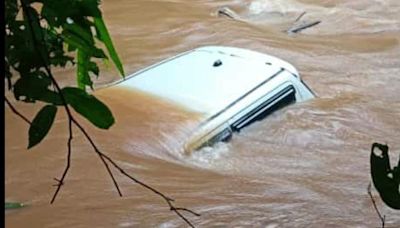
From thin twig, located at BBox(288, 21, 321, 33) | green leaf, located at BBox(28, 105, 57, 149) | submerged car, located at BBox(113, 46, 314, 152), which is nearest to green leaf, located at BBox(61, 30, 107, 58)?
green leaf, located at BBox(28, 105, 57, 149)

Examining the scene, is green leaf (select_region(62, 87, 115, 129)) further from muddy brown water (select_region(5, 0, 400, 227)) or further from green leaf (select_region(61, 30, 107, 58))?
muddy brown water (select_region(5, 0, 400, 227))

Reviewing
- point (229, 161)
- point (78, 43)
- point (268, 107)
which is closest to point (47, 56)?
point (78, 43)

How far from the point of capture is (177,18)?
29.1 ft

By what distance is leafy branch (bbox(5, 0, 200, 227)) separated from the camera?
48.2 inches

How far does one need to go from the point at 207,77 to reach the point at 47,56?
415 centimetres

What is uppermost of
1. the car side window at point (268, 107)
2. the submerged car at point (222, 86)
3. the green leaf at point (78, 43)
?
the green leaf at point (78, 43)

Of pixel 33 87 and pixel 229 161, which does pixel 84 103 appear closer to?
pixel 33 87

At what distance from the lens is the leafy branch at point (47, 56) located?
1.22m


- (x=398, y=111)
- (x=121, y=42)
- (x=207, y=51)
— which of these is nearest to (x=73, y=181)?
(x=207, y=51)

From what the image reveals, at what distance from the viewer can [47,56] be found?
1.43m

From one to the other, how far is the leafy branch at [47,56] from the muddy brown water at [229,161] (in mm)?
2181

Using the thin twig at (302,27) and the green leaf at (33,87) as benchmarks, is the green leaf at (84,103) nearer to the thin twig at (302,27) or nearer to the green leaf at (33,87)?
the green leaf at (33,87)

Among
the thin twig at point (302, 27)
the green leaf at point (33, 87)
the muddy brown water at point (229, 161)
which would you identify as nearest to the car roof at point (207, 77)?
the muddy brown water at point (229, 161)

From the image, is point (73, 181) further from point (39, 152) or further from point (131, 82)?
point (131, 82)
